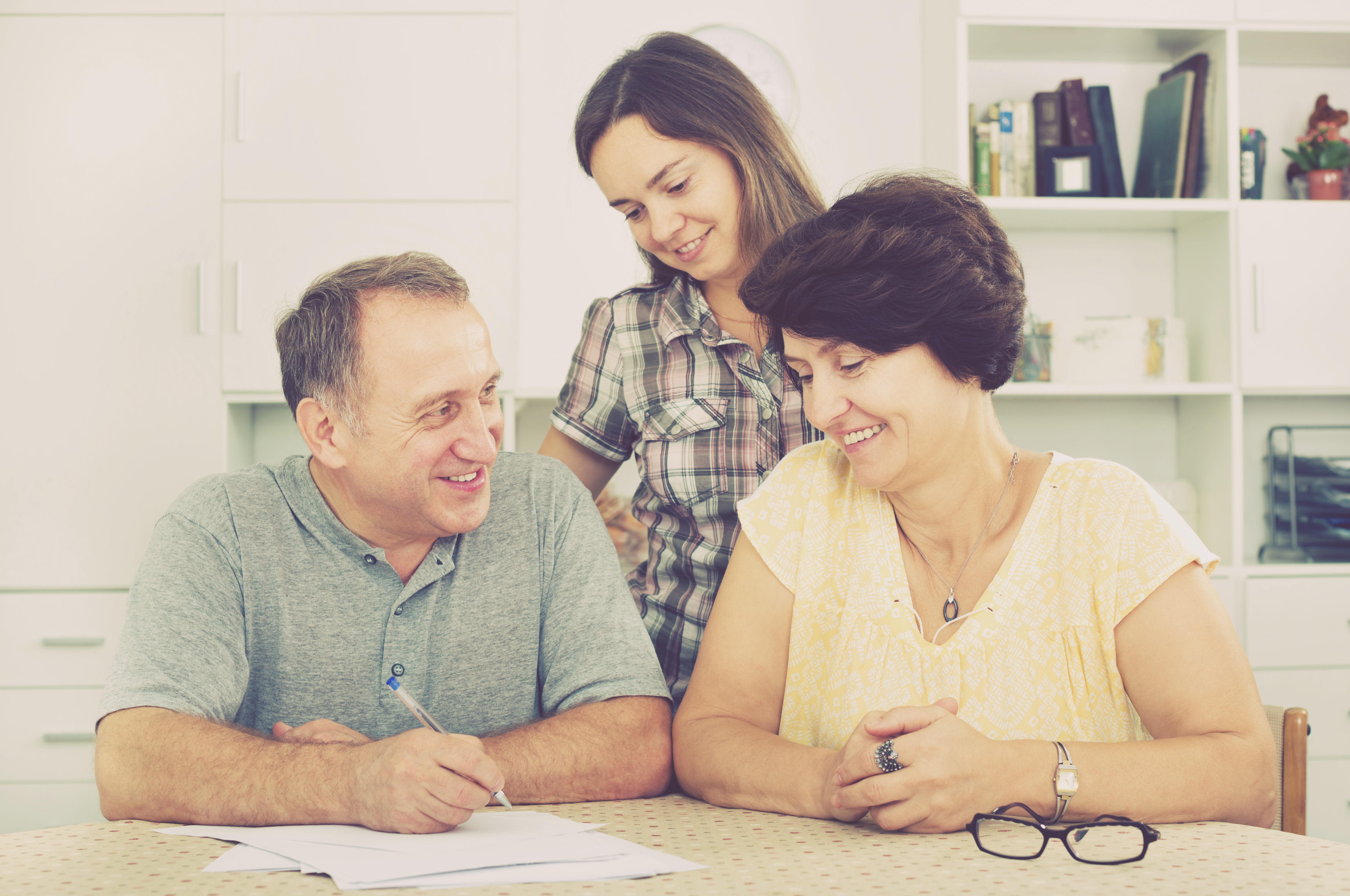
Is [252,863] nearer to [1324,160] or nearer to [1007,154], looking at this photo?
[1007,154]

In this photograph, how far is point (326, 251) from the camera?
2.77 meters

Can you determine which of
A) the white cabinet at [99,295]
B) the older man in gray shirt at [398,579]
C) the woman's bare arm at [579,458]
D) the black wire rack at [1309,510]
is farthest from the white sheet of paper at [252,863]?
the black wire rack at [1309,510]

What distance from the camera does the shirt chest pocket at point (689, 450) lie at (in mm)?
1625

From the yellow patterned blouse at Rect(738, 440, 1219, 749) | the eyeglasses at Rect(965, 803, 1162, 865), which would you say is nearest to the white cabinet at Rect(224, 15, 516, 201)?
the yellow patterned blouse at Rect(738, 440, 1219, 749)

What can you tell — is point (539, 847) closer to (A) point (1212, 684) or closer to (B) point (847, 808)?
(B) point (847, 808)

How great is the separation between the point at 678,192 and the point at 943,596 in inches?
29.1

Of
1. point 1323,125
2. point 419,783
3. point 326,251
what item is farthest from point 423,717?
point 1323,125

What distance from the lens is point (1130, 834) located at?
3.02 feet

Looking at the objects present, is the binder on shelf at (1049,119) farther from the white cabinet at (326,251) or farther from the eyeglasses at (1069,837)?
the eyeglasses at (1069,837)

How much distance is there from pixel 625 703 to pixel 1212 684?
2.15 ft

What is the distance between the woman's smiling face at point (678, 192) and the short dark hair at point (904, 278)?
1.23ft

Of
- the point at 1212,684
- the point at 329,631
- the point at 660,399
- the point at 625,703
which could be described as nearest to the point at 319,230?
the point at 660,399

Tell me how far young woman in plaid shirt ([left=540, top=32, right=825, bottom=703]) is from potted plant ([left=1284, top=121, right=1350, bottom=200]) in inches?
81.6

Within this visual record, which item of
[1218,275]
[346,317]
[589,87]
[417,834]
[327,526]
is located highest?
[589,87]
